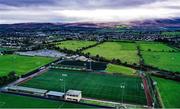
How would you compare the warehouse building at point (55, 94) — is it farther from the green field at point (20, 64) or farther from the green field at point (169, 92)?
the green field at point (20, 64)

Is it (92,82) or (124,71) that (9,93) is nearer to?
(92,82)

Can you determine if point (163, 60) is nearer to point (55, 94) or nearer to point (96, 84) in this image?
point (96, 84)

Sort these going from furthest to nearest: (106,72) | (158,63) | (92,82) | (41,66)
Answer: (158,63), (41,66), (106,72), (92,82)

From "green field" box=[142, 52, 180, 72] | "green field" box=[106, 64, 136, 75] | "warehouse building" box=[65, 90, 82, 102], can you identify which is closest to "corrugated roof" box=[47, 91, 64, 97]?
"warehouse building" box=[65, 90, 82, 102]

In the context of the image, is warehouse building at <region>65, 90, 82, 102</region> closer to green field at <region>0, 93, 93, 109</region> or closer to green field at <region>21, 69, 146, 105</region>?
green field at <region>0, 93, 93, 109</region>

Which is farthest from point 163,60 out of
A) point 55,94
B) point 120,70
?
point 55,94

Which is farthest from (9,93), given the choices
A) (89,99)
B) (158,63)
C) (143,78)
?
(158,63)
